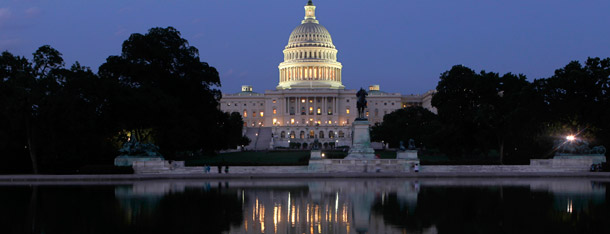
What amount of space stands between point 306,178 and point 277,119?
5134 inches

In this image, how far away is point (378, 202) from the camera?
23.8 m

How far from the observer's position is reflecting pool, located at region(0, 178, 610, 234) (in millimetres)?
17781

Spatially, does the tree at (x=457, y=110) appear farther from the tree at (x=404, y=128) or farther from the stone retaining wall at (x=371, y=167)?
the tree at (x=404, y=128)

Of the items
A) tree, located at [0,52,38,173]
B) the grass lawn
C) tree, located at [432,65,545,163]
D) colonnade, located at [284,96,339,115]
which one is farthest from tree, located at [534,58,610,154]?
colonnade, located at [284,96,339,115]

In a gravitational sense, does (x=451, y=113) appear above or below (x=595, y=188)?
above

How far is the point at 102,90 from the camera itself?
48219 mm

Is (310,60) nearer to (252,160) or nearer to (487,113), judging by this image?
(252,160)

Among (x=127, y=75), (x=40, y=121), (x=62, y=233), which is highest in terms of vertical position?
(x=127, y=75)

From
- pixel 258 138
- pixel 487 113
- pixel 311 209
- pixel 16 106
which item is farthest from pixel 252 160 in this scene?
pixel 258 138

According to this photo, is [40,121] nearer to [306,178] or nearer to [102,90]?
[102,90]

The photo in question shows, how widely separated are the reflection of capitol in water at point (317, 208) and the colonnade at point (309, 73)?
144293mm

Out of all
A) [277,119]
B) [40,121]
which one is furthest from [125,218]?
[277,119]

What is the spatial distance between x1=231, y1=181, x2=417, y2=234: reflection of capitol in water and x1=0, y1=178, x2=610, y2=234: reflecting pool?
3 centimetres

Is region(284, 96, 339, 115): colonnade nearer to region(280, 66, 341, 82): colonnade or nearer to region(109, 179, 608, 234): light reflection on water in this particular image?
region(280, 66, 341, 82): colonnade
